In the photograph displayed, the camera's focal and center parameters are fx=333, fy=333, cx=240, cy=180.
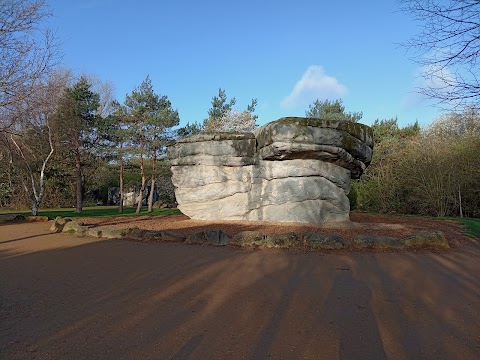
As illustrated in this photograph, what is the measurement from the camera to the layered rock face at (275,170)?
11.3m

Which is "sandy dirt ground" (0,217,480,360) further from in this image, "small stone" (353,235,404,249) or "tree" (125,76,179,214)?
"tree" (125,76,179,214)

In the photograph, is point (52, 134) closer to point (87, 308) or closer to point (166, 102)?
point (166, 102)

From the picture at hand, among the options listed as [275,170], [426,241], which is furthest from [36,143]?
[426,241]

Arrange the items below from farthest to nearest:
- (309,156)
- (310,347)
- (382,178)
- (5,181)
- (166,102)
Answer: (5,181), (166,102), (382,178), (309,156), (310,347)

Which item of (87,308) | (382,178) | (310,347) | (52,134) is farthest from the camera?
(382,178)

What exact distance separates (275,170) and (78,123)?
1493cm

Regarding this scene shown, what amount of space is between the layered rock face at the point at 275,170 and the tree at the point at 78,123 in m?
10.9

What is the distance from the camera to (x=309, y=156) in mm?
11680

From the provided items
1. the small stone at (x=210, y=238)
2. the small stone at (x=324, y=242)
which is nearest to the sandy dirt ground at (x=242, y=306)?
the small stone at (x=324, y=242)

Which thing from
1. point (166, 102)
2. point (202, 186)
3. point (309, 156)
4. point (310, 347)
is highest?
point (166, 102)

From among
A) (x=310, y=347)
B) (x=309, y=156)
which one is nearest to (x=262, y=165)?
(x=309, y=156)

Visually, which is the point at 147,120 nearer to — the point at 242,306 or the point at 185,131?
the point at 185,131

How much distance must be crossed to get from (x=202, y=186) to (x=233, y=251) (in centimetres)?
543

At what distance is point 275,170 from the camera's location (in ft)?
40.0
